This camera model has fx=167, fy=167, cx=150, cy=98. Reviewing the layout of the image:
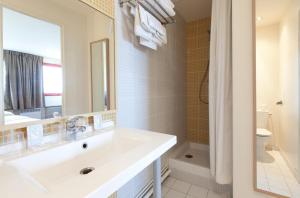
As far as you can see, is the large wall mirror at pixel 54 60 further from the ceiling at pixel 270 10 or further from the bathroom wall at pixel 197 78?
the bathroom wall at pixel 197 78

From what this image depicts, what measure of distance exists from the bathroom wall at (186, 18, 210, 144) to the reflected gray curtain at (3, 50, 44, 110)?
2.47 metres

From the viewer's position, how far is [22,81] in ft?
2.78

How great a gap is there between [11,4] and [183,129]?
262 centimetres

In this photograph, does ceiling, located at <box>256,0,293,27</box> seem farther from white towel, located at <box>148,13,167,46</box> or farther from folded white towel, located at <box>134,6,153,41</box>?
folded white towel, located at <box>134,6,153,41</box>

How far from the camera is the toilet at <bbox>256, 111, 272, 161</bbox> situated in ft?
4.81

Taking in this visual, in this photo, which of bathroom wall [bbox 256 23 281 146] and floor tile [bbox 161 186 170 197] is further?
floor tile [bbox 161 186 170 197]

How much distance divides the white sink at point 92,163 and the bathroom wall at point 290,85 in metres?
1.18

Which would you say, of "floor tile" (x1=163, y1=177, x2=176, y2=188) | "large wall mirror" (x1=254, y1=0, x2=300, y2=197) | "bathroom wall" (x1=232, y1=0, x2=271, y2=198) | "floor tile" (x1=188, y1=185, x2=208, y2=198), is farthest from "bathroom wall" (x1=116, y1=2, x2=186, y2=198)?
"large wall mirror" (x1=254, y1=0, x2=300, y2=197)

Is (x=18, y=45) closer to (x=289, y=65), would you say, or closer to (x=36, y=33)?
(x=36, y=33)

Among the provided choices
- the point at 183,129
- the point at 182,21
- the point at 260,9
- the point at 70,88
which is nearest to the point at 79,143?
the point at 70,88

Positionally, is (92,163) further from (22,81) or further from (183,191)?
(183,191)

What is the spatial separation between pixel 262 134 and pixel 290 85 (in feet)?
1.58

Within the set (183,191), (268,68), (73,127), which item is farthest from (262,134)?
(73,127)

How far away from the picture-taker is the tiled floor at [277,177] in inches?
55.4
